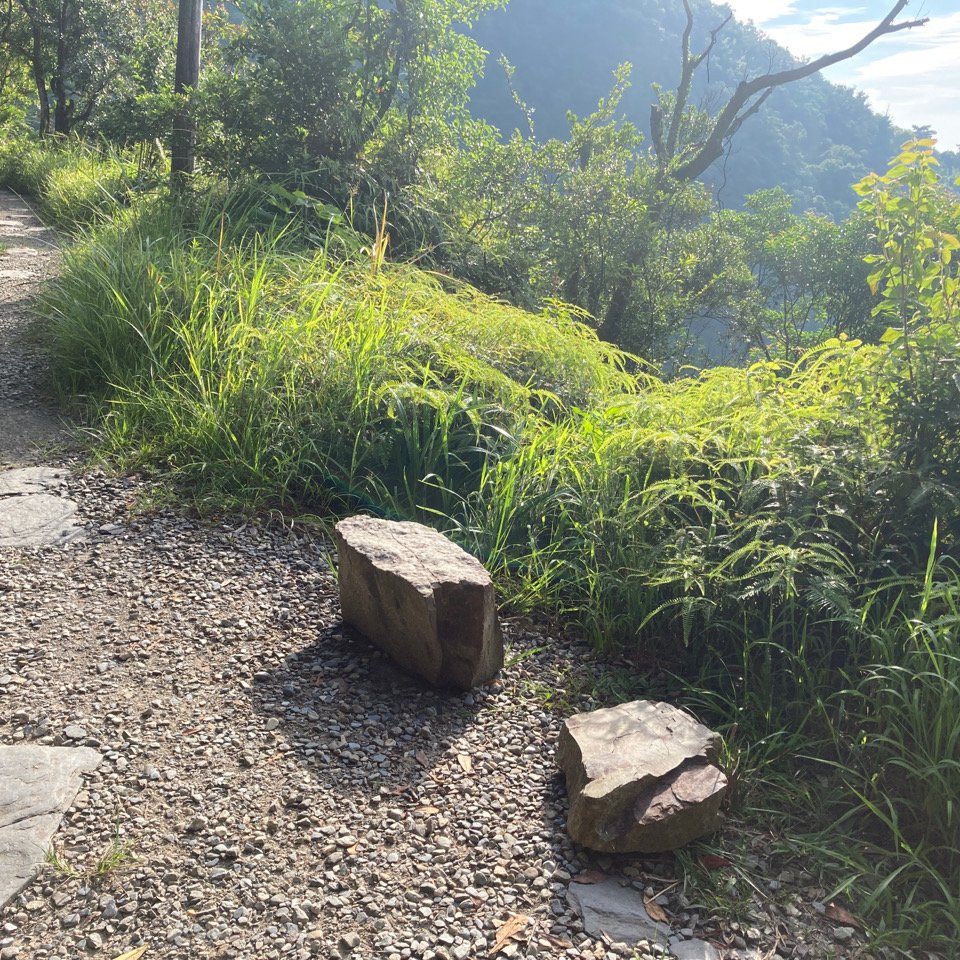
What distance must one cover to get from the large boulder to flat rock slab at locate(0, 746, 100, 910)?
2.58 ft

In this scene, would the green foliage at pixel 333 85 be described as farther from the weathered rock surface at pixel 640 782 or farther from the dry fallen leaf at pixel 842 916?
the dry fallen leaf at pixel 842 916

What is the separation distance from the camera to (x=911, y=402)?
2.36m

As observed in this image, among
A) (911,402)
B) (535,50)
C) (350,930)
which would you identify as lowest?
(350,930)

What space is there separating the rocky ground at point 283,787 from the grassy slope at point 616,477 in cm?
26

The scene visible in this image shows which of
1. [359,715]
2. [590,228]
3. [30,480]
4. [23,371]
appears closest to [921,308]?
[359,715]

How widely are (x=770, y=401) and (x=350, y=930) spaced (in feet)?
7.65

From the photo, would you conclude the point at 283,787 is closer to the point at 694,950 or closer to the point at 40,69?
the point at 694,950

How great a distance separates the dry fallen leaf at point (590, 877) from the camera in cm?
175

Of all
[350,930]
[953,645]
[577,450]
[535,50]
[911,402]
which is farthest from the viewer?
[535,50]

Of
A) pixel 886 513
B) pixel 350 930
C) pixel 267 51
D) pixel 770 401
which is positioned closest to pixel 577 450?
pixel 770 401

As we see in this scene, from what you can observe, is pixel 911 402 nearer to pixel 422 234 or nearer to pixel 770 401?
pixel 770 401

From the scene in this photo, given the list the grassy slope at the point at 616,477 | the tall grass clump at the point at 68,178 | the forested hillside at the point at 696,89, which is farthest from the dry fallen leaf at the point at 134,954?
the forested hillside at the point at 696,89

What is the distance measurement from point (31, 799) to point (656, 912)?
4.41 ft

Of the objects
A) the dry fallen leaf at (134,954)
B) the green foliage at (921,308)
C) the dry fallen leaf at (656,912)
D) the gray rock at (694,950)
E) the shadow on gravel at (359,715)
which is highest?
the green foliage at (921,308)
